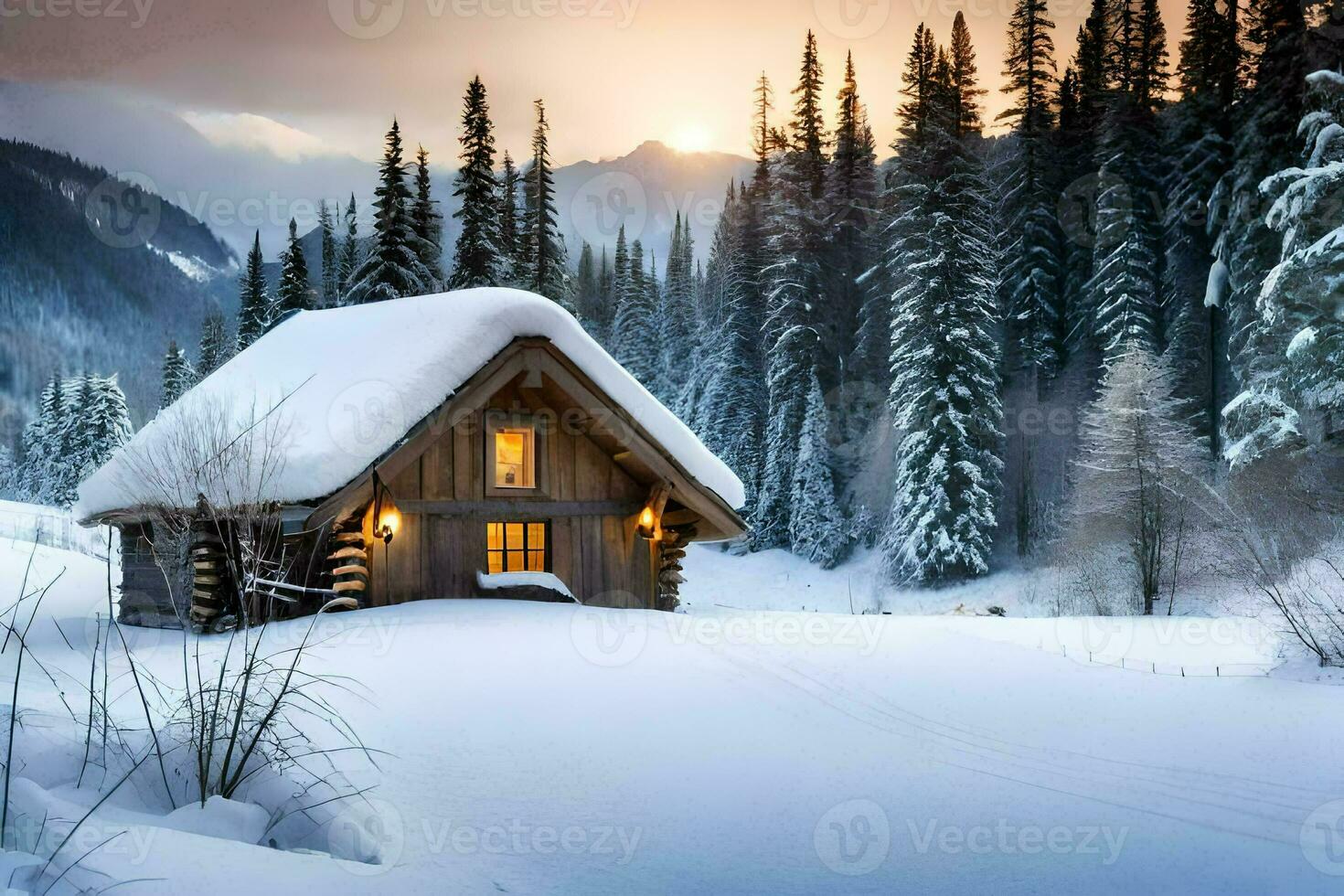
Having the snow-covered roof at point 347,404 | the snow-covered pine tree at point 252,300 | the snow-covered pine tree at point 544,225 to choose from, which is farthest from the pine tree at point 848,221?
the snow-covered roof at point 347,404

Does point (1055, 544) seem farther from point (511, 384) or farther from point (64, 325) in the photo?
point (64, 325)

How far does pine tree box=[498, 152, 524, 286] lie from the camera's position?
107 feet

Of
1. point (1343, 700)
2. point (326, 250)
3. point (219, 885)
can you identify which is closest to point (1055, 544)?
point (1343, 700)

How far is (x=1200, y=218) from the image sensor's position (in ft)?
104

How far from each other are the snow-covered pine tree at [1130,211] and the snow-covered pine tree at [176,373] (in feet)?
130

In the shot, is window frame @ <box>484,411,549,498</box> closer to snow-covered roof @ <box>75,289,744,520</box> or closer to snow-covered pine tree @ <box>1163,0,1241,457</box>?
snow-covered roof @ <box>75,289,744,520</box>

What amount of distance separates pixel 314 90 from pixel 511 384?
17.0 metres

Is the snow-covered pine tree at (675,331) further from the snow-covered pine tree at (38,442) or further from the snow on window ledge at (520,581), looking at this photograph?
the snow on window ledge at (520,581)

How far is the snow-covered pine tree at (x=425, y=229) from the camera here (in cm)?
3072

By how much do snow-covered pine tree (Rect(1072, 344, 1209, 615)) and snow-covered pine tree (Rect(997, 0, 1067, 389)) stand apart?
371 inches

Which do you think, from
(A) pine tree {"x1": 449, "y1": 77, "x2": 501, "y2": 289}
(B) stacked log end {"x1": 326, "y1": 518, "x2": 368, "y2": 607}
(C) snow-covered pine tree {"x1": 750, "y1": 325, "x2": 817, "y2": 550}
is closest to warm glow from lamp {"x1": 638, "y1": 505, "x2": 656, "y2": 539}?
(B) stacked log end {"x1": 326, "y1": 518, "x2": 368, "y2": 607}

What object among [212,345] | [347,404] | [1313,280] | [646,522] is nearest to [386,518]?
[347,404]

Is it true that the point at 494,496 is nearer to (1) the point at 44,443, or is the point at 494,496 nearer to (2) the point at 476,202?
(2) the point at 476,202

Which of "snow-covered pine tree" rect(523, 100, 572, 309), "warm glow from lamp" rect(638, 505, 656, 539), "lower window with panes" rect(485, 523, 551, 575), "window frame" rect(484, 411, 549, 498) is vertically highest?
"snow-covered pine tree" rect(523, 100, 572, 309)
